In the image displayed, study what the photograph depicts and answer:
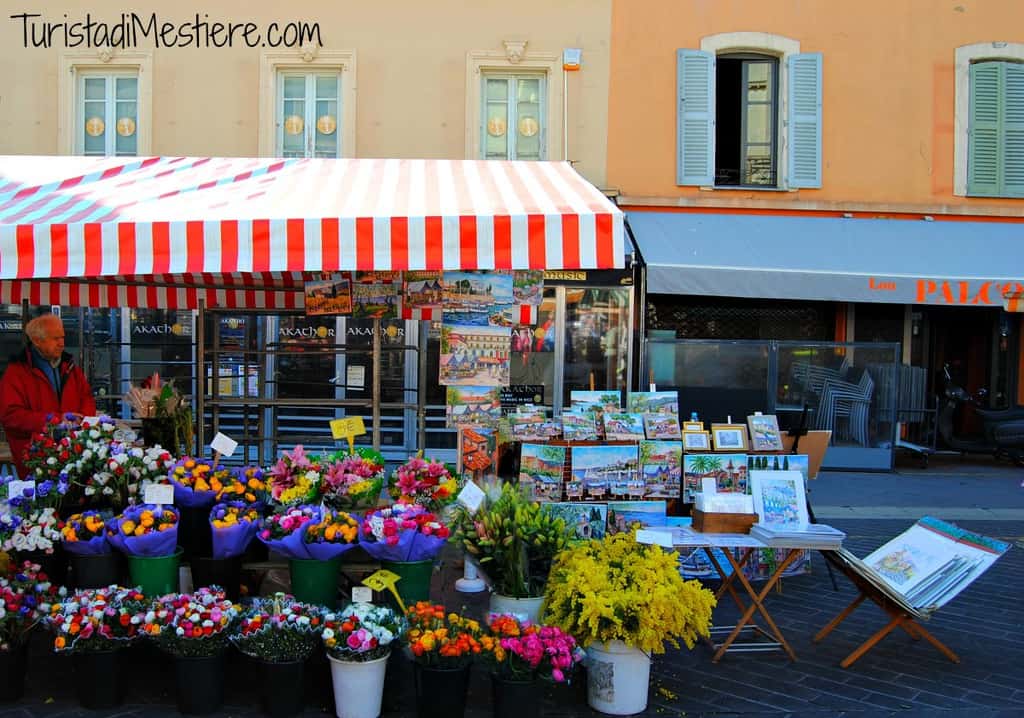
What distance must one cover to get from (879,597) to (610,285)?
6419 millimetres

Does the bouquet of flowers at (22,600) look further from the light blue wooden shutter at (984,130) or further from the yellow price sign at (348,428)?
the light blue wooden shutter at (984,130)

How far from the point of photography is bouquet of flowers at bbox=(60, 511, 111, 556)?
4.28 m

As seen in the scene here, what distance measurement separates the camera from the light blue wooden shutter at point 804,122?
11266mm

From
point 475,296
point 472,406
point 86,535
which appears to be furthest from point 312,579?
point 475,296

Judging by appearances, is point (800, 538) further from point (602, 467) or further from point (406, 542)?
point (406, 542)

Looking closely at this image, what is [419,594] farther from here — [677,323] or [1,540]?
[677,323]

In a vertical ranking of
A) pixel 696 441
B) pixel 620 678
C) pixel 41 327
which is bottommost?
pixel 620 678

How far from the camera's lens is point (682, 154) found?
11227 millimetres

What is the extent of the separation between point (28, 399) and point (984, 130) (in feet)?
38.5

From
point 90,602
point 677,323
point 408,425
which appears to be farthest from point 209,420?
point 90,602

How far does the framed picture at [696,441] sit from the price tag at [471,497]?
1914 millimetres

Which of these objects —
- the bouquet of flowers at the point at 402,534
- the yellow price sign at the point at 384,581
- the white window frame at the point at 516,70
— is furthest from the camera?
the white window frame at the point at 516,70

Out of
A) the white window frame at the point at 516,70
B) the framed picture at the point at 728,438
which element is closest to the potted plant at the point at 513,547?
the framed picture at the point at 728,438

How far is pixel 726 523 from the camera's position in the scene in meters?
4.98
